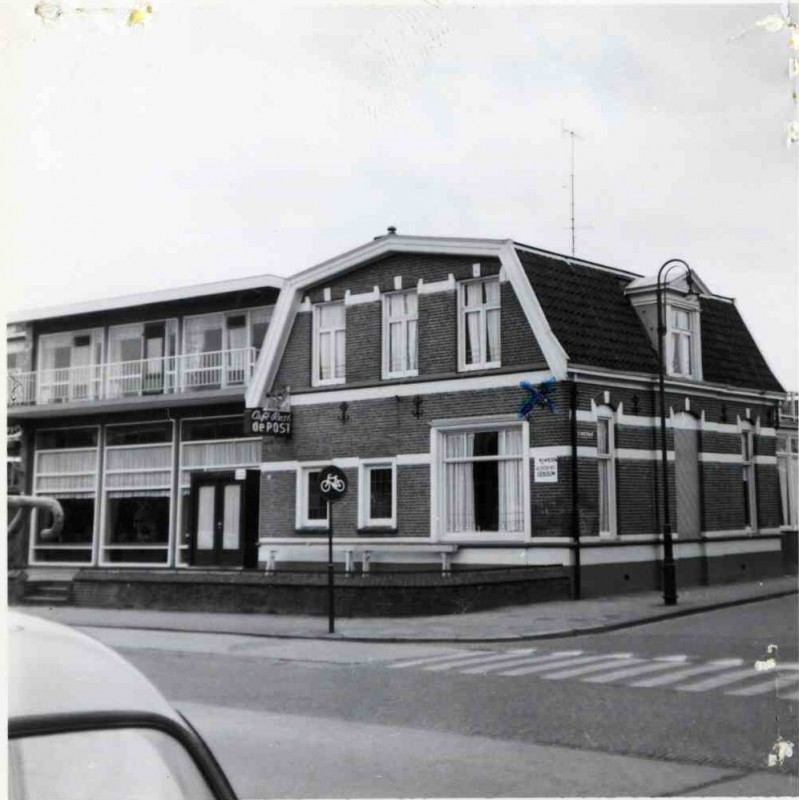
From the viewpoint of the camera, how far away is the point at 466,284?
11.2 m

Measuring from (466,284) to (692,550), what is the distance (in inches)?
156

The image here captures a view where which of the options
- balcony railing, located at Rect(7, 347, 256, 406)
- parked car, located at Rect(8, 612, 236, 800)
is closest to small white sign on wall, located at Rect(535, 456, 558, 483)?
balcony railing, located at Rect(7, 347, 256, 406)

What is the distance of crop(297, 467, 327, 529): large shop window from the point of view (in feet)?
34.1

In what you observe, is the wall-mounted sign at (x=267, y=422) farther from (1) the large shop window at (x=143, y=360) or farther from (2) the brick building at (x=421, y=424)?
(1) the large shop window at (x=143, y=360)

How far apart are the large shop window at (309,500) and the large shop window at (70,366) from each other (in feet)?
8.95

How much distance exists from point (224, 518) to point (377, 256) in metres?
2.95

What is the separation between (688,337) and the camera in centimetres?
1047


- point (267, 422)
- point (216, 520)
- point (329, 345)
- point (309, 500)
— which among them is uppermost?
point (329, 345)

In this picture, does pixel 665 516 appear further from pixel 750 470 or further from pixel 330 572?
pixel 330 572

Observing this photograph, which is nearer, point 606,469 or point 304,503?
point 304,503

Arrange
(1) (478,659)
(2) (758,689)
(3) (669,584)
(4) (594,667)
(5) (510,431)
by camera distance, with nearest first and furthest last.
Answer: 1. (2) (758,689)
2. (4) (594,667)
3. (1) (478,659)
4. (3) (669,584)
5. (5) (510,431)

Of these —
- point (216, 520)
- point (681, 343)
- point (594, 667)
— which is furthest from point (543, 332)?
point (216, 520)

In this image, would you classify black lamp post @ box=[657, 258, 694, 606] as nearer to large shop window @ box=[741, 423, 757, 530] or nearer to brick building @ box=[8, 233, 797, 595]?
brick building @ box=[8, 233, 797, 595]

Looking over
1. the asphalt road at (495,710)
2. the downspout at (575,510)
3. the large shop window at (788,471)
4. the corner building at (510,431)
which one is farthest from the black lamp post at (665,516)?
the large shop window at (788,471)
